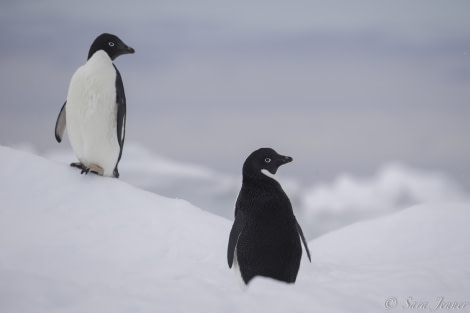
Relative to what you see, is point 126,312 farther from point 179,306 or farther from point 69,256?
point 69,256

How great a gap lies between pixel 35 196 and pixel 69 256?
2.73ft

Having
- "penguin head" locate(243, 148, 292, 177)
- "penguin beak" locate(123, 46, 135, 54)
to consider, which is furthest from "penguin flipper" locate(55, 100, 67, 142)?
"penguin head" locate(243, 148, 292, 177)

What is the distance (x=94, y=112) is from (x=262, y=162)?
5.45 ft

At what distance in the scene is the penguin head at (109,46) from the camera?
4352 millimetres

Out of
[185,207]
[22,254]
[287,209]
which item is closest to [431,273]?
[287,209]

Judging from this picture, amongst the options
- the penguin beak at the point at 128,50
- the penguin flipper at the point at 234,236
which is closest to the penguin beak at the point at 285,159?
the penguin flipper at the point at 234,236

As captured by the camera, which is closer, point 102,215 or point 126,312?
point 126,312

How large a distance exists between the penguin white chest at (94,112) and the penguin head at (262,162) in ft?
5.09

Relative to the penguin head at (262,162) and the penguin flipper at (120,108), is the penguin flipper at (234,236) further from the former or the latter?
the penguin flipper at (120,108)

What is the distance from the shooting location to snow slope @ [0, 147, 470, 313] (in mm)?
1759

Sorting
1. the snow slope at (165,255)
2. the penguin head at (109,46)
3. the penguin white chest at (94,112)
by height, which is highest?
the penguin head at (109,46)

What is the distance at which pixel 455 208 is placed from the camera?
17.0 feet

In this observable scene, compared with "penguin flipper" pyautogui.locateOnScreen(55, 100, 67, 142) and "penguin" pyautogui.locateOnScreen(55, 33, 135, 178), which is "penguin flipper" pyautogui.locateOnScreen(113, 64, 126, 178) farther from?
"penguin flipper" pyautogui.locateOnScreen(55, 100, 67, 142)

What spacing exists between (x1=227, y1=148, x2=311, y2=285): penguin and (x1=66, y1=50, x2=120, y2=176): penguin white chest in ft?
5.35
